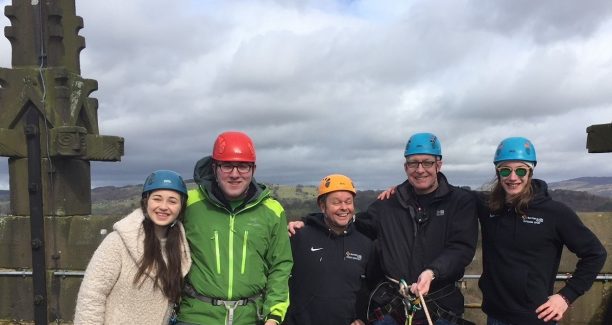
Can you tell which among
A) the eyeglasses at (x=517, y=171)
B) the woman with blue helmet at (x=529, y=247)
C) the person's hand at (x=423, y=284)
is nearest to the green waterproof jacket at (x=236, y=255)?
the person's hand at (x=423, y=284)

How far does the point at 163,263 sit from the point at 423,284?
2059mm

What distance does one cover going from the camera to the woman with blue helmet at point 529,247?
4.07 m

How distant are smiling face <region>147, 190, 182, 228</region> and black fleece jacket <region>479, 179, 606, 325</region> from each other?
8.98 ft

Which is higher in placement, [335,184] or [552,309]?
[335,184]

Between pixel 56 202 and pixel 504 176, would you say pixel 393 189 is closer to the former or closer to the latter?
pixel 504 176

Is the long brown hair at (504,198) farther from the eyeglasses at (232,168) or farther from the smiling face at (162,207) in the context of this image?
the smiling face at (162,207)

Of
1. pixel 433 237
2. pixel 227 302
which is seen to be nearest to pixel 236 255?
pixel 227 302

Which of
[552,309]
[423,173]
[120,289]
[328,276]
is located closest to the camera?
[120,289]

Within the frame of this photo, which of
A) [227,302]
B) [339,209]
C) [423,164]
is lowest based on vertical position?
[227,302]

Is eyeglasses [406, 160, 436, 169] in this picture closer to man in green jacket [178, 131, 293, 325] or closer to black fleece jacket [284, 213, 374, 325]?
black fleece jacket [284, 213, 374, 325]

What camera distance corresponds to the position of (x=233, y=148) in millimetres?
4316

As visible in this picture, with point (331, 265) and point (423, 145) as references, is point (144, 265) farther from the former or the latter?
point (423, 145)

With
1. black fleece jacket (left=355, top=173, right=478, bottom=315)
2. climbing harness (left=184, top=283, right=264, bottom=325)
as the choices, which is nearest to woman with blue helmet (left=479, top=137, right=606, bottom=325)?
black fleece jacket (left=355, top=173, right=478, bottom=315)

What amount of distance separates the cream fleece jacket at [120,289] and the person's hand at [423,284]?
72.9 inches
